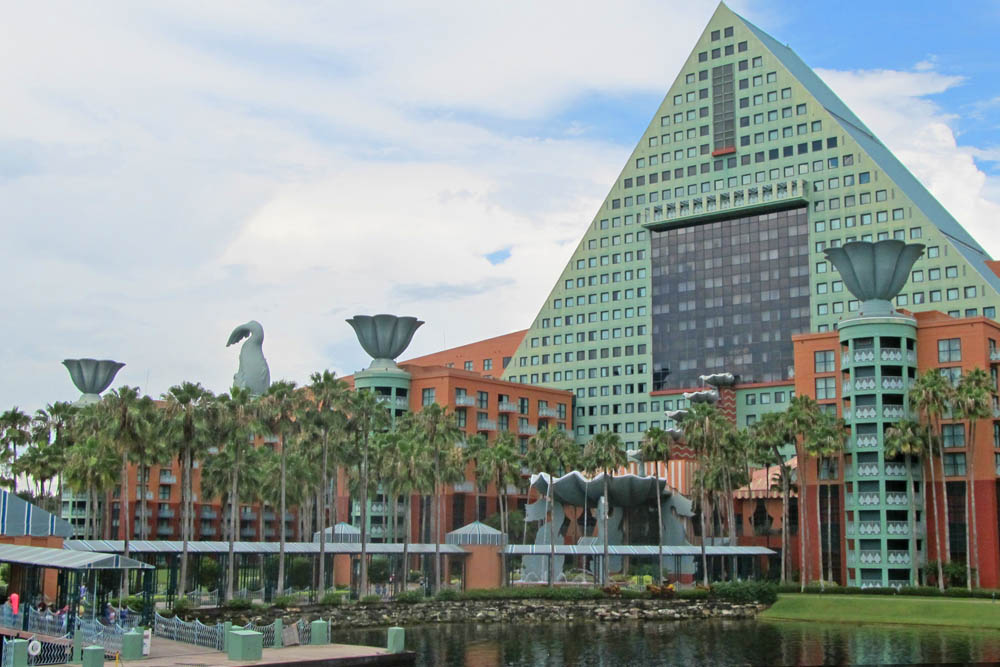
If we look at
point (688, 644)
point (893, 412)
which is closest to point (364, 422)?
point (688, 644)

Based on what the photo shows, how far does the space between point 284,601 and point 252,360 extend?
75017mm

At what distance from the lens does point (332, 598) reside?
89750mm

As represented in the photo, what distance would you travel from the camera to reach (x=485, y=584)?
103750 mm

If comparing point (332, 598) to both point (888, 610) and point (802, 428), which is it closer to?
point (888, 610)

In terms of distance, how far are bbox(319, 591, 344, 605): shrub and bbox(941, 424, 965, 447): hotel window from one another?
53.7m

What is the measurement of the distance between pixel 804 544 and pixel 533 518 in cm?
2710

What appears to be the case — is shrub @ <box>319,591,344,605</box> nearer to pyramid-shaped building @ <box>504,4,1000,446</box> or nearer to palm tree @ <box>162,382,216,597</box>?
palm tree @ <box>162,382,216,597</box>

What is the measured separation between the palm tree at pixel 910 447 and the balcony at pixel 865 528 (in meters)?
2.96

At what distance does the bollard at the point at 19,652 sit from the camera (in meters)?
43.7

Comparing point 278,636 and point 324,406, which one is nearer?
point 278,636

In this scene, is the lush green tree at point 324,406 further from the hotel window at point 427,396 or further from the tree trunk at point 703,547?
the hotel window at point 427,396

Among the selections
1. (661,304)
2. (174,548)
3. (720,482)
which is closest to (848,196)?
(661,304)

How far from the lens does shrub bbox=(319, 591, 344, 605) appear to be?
84350 millimetres

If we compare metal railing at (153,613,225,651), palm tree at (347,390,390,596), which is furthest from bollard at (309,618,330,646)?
palm tree at (347,390,390,596)
